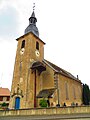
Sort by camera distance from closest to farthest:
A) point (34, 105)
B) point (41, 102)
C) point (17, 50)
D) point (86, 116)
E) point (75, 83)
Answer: point (86, 116), point (41, 102), point (34, 105), point (17, 50), point (75, 83)

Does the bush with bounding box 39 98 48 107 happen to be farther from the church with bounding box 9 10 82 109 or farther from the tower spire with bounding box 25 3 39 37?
the tower spire with bounding box 25 3 39 37

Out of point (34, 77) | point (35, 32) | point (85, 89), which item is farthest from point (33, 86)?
point (85, 89)

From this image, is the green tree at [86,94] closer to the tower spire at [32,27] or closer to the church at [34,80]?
the church at [34,80]

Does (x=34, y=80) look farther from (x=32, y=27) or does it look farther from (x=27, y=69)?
(x=32, y=27)

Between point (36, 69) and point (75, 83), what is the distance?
1250 centimetres

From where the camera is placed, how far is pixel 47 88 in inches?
1062

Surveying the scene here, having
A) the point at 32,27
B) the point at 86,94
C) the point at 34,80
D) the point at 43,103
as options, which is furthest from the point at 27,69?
the point at 86,94

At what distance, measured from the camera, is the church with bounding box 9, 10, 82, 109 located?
24.7 meters

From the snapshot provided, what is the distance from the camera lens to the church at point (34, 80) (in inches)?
971

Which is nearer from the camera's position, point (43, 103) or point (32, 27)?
point (43, 103)

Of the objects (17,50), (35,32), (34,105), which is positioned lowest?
(34,105)

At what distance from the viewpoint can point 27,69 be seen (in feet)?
87.4

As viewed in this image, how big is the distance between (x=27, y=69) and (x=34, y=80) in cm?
244

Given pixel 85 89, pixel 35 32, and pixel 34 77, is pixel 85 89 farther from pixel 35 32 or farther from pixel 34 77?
pixel 35 32
